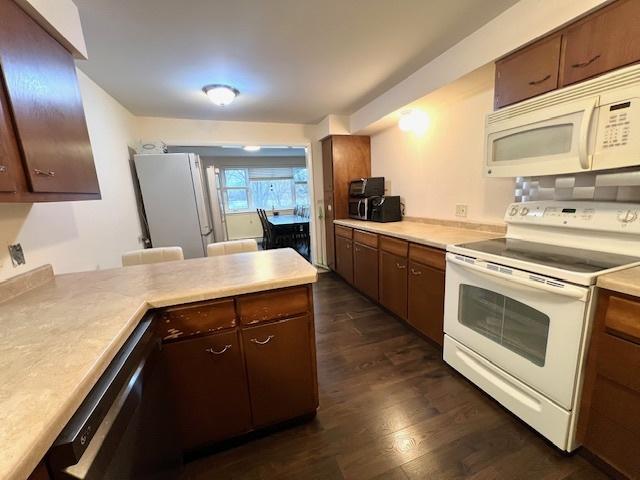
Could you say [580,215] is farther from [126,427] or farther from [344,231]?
[344,231]

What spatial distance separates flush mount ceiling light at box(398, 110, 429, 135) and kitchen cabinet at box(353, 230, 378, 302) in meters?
1.17

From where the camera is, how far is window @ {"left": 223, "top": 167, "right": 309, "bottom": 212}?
682 cm

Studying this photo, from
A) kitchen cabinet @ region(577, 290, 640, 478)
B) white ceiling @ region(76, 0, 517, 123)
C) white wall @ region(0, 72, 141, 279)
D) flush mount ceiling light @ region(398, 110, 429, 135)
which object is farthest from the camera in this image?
flush mount ceiling light @ region(398, 110, 429, 135)

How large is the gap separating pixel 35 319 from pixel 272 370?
3.09ft

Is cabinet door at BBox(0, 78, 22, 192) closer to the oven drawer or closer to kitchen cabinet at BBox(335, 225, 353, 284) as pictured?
the oven drawer

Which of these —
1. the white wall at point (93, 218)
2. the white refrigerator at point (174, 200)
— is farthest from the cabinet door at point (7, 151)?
the white refrigerator at point (174, 200)

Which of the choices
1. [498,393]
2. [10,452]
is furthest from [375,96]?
[10,452]

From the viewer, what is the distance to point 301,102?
3.03 m

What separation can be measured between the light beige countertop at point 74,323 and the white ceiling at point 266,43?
1.41 metres

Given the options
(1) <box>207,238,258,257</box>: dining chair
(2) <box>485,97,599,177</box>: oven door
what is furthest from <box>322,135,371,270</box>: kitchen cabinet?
(2) <box>485,97,599,177</box>: oven door

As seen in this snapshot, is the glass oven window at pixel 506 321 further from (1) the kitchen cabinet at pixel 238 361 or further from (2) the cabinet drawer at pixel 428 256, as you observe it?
(1) the kitchen cabinet at pixel 238 361

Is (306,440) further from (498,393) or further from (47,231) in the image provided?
(47,231)

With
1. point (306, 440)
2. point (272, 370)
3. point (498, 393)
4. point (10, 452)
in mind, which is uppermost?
point (10, 452)

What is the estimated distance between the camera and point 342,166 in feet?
12.1
